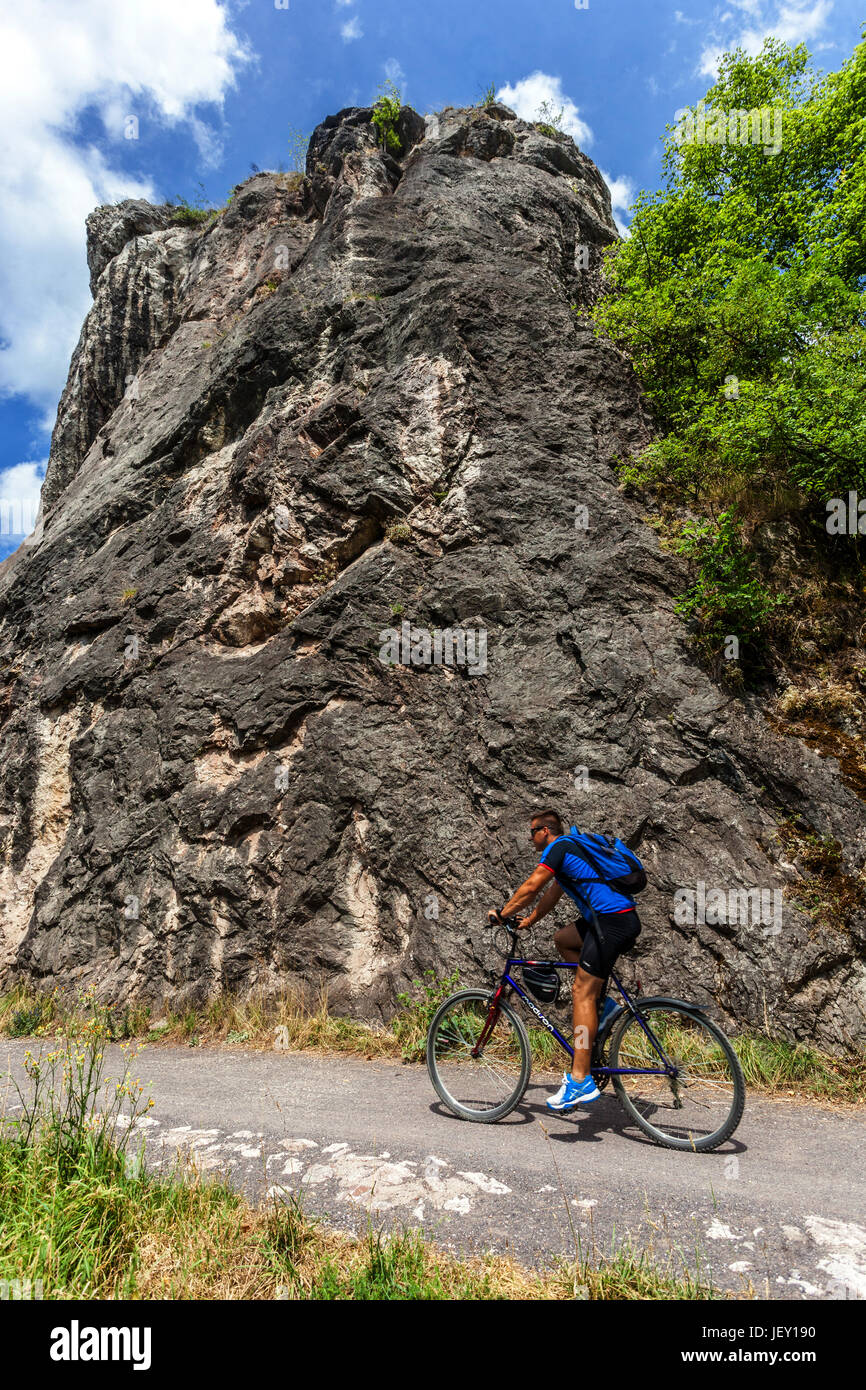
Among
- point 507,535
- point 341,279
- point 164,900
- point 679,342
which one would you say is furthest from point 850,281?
point 164,900

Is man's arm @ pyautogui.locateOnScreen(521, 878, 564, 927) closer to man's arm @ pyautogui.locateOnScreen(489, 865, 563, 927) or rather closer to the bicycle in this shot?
man's arm @ pyautogui.locateOnScreen(489, 865, 563, 927)

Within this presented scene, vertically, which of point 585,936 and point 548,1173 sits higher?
point 585,936

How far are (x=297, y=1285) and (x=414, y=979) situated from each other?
422 centimetres

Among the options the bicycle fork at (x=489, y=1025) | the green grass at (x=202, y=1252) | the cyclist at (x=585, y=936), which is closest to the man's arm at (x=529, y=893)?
the cyclist at (x=585, y=936)

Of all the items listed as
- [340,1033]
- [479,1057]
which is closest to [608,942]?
[479,1057]

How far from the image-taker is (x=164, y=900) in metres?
8.67

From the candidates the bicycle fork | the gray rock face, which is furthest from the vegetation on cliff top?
the bicycle fork

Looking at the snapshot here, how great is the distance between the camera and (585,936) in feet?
15.5

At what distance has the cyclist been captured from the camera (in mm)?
4508

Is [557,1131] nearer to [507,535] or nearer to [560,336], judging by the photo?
[507,535]

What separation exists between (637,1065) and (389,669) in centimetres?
523

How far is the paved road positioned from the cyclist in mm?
358

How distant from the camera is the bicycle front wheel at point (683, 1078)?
4.25 m

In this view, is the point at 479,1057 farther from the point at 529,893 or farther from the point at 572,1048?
the point at 529,893
